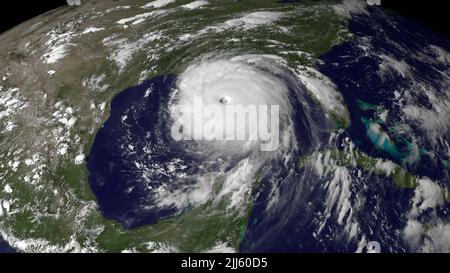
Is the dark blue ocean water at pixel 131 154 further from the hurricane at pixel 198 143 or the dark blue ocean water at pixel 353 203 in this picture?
the dark blue ocean water at pixel 353 203

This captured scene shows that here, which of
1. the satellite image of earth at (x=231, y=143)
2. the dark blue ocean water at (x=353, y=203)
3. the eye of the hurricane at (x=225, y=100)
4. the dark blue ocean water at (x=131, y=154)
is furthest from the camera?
the eye of the hurricane at (x=225, y=100)

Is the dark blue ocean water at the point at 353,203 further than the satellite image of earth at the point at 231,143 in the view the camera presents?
No

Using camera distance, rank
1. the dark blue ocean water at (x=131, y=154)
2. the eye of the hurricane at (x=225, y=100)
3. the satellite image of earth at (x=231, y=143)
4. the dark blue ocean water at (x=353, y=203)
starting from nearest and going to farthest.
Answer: the dark blue ocean water at (x=353, y=203), the satellite image of earth at (x=231, y=143), the dark blue ocean water at (x=131, y=154), the eye of the hurricane at (x=225, y=100)

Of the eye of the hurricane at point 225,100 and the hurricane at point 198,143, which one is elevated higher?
the eye of the hurricane at point 225,100

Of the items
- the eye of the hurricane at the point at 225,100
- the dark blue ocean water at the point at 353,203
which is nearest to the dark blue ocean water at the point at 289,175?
the dark blue ocean water at the point at 353,203

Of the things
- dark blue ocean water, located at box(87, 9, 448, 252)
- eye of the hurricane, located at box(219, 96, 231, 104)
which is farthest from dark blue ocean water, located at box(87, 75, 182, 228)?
eye of the hurricane, located at box(219, 96, 231, 104)

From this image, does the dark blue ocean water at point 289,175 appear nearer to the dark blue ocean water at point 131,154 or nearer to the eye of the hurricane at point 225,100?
the dark blue ocean water at point 131,154

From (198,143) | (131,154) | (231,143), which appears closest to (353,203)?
(231,143)

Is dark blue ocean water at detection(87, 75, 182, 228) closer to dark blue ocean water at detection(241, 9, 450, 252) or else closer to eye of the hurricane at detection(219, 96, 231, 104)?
eye of the hurricane at detection(219, 96, 231, 104)

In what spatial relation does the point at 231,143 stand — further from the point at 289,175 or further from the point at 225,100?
the point at 289,175
